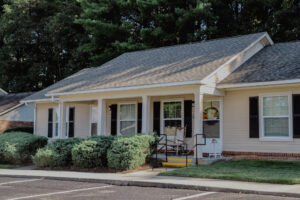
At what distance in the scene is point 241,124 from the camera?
49.5 ft

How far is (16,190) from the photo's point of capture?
33.7ft

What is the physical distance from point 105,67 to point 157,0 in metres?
10.0

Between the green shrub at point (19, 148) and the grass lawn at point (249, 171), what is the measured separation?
299 inches

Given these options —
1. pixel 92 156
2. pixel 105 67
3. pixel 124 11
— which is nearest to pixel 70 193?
pixel 92 156

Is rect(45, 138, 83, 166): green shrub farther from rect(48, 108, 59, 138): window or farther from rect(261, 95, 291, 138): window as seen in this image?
rect(48, 108, 59, 138): window

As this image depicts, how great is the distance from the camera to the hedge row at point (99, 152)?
44.5 ft

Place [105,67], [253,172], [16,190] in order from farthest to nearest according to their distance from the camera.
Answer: [105,67] → [253,172] → [16,190]

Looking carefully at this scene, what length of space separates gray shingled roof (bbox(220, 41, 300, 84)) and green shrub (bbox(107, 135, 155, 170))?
162 inches

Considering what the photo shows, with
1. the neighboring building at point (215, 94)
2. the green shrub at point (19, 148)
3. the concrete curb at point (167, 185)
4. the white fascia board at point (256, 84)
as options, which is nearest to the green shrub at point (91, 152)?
the concrete curb at point (167, 185)

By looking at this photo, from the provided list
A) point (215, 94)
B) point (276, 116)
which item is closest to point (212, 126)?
point (215, 94)

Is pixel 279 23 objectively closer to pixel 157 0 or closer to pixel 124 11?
pixel 157 0

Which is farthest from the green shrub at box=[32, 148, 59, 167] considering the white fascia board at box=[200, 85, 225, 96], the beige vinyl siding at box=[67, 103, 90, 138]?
the white fascia board at box=[200, 85, 225, 96]

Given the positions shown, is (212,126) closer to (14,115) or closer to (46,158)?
(46,158)

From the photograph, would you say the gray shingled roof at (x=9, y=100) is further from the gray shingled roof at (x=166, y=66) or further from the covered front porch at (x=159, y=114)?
the gray shingled roof at (x=166, y=66)
